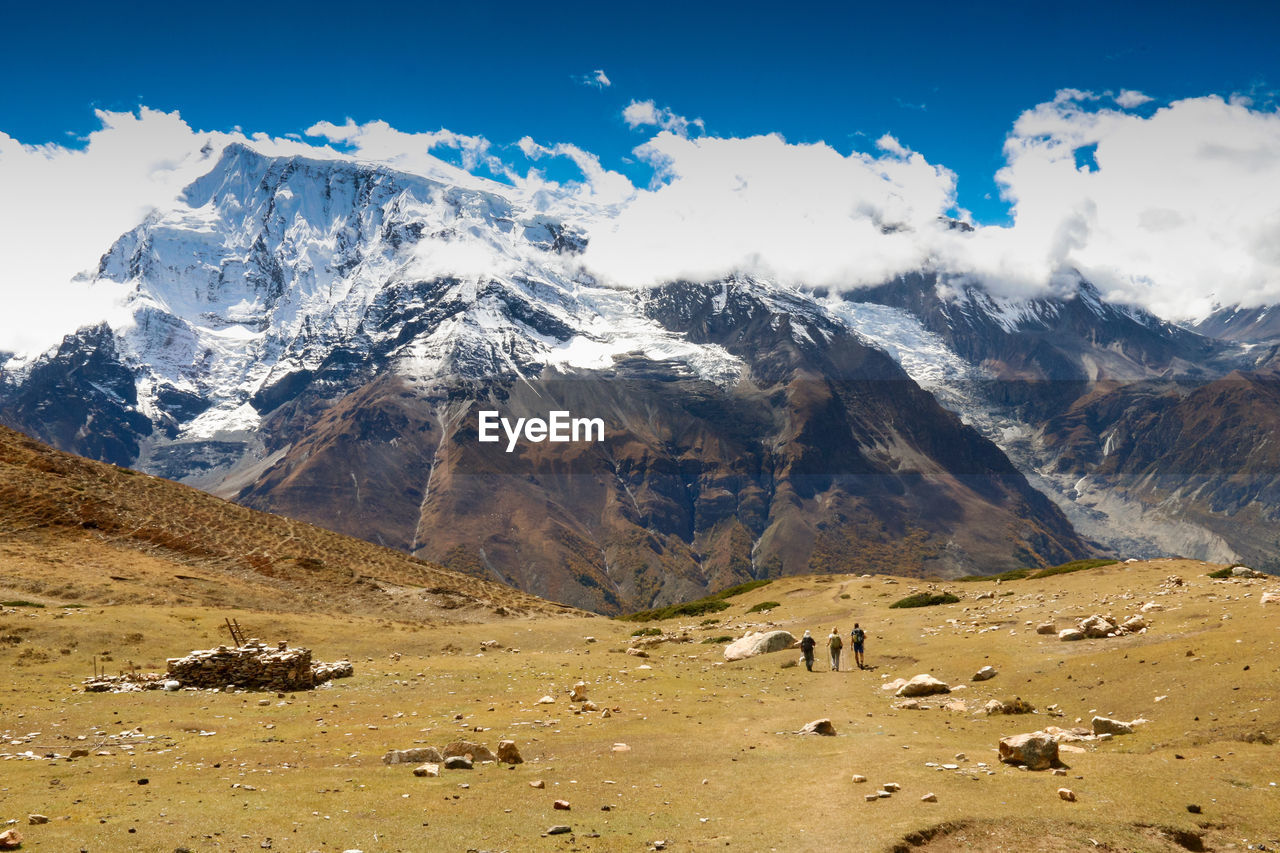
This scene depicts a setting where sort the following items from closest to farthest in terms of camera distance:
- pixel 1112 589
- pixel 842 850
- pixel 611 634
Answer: pixel 842 850, pixel 1112 589, pixel 611 634

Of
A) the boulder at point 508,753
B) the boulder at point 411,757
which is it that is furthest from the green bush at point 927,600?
the boulder at point 411,757

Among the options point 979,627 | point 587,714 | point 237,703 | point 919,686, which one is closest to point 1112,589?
point 979,627

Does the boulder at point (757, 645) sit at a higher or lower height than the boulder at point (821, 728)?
lower

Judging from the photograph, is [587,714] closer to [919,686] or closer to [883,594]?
[919,686]

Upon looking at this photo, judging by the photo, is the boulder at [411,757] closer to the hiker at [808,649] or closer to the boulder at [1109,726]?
the boulder at [1109,726]

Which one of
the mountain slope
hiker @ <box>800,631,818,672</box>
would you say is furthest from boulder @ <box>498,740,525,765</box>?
the mountain slope

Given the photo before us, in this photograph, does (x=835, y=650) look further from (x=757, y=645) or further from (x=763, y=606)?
(x=763, y=606)
